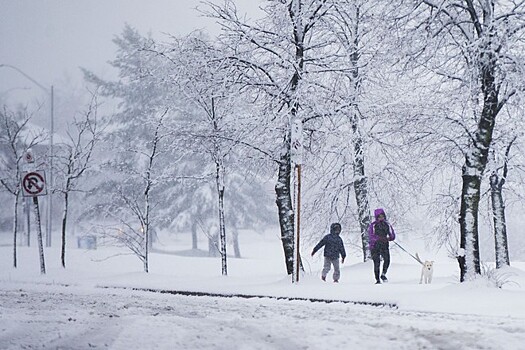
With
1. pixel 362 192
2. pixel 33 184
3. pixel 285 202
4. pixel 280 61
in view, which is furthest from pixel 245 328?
pixel 362 192

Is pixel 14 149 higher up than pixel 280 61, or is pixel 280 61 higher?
pixel 280 61

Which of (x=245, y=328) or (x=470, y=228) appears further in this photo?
(x=470, y=228)

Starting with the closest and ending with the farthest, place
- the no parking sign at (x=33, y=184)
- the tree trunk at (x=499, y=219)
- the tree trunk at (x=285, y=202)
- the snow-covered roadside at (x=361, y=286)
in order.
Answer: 1. the snow-covered roadside at (x=361, y=286)
2. the tree trunk at (x=285, y=202)
3. the no parking sign at (x=33, y=184)
4. the tree trunk at (x=499, y=219)

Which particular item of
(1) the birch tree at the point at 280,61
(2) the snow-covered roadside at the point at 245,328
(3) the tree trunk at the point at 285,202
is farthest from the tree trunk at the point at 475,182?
(3) the tree trunk at the point at 285,202

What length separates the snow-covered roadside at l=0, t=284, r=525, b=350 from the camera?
20.3 feet

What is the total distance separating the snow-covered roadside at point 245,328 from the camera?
619 cm

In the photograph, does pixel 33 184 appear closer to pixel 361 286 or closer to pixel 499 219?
pixel 361 286

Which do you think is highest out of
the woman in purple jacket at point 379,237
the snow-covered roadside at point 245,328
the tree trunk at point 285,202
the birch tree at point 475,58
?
the birch tree at point 475,58

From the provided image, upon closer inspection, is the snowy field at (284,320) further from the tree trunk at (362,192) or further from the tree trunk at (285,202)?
the tree trunk at (362,192)

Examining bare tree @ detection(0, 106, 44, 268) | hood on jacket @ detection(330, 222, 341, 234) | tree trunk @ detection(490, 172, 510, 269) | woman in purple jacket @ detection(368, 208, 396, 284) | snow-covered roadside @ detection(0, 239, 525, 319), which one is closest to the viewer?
snow-covered roadside @ detection(0, 239, 525, 319)

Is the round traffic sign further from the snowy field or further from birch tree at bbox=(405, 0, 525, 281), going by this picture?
birch tree at bbox=(405, 0, 525, 281)

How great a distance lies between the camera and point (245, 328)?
7066 millimetres

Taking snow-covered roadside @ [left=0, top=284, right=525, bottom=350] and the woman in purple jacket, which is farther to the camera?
the woman in purple jacket

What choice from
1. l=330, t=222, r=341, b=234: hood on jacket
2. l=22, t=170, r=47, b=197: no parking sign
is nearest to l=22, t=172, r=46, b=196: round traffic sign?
l=22, t=170, r=47, b=197: no parking sign
